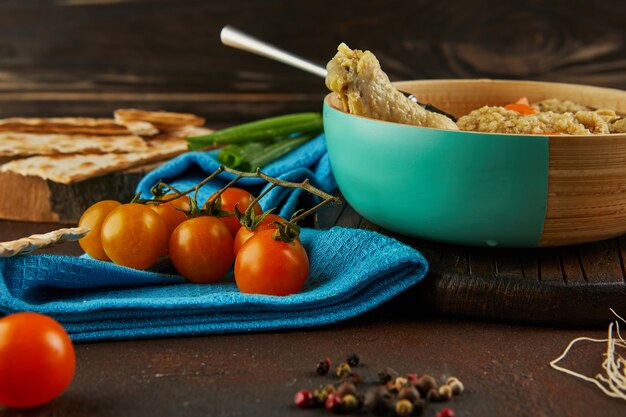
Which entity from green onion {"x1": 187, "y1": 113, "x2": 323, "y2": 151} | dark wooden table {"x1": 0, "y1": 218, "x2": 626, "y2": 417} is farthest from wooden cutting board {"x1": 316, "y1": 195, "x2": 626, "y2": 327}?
green onion {"x1": 187, "y1": 113, "x2": 323, "y2": 151}

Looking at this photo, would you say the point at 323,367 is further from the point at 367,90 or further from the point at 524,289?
the point at 367,90

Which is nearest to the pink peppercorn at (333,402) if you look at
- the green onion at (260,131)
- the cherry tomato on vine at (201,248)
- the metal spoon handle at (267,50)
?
the cherry tomato on vine at (201,248)

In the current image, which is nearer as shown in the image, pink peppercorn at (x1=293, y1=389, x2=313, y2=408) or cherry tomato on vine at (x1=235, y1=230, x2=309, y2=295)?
pink peppercorn at (x1=293, y1=389, x2=313, y2=408)

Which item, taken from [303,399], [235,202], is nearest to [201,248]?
[235,202]

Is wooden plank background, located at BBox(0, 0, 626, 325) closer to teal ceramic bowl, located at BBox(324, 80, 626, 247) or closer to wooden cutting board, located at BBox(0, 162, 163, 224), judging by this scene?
wooden cutting board, located at BBox(0, 162, 163, 224)

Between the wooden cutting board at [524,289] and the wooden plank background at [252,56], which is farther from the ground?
the wooden plank background at [252,56]

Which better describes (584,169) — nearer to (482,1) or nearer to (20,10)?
(482,1)

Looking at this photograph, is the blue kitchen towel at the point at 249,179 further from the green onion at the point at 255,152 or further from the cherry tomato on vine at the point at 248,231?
the cherry tomato on vine at the point at 248,231
